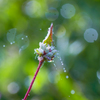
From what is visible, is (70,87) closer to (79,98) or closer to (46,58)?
(79,98)

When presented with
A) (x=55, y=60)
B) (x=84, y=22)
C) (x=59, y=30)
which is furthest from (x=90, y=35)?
(x=55, y=60)

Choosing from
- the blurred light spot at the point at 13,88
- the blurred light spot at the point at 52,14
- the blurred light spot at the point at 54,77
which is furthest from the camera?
the blurred light spot at the point at 52,14

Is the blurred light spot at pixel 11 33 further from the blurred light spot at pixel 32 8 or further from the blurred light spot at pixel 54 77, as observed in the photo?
the blurred light spot at pixel 54 77

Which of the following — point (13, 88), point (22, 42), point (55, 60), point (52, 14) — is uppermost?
point (52, 14)

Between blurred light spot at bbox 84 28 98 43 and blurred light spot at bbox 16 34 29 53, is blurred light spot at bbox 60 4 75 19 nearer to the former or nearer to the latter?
blurred light spot at bbox 84 28 98 43

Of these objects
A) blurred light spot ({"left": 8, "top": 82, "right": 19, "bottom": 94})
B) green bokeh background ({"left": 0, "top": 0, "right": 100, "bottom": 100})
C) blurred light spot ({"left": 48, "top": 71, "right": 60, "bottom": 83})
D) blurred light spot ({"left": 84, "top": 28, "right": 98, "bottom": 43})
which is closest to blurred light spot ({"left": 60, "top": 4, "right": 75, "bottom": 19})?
green bokeh background ({"left": 0, "top": 0, "right": 100, "bottom": 100})

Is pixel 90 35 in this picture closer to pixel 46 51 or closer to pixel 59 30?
pixel 59 30

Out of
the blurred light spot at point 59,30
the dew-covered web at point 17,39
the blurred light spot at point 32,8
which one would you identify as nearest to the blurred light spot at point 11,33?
the dew-covered web at point 17,39
